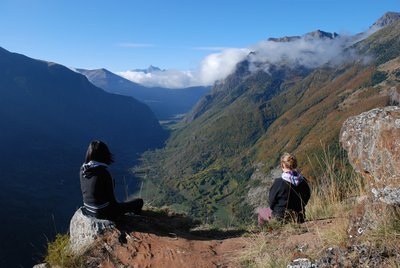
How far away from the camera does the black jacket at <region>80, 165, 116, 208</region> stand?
9664 mm

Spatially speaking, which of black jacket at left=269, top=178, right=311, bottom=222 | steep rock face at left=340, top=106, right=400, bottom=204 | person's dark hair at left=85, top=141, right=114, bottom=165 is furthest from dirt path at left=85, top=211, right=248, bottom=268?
steep rock face at left=340, top=106, right=400, bottom=204

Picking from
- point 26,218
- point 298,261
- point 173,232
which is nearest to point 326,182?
point 173,232

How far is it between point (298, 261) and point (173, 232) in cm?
550

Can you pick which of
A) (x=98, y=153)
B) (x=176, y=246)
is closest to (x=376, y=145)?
(x=176, y=246)

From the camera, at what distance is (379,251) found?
4.71 metres

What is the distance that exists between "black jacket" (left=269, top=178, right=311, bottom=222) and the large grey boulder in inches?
166

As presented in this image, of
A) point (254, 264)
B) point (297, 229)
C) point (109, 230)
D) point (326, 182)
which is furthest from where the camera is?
point (326, 182)

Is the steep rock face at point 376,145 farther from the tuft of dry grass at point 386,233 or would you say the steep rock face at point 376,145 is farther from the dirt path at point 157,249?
the dirt path at point 157,249

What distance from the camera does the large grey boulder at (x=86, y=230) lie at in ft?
29.3

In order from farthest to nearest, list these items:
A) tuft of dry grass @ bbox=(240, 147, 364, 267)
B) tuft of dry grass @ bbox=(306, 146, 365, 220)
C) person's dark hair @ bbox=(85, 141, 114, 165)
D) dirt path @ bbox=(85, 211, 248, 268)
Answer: person's dark hair @ bbox=(85, 141, 114, 165), tuft of dry grass @ bbox=(306, 146, 365, 220), dirt path @ bbox=(85, 211, 248, 268), tuft of dry grass @ bbox=(240, 147, 364, 267)

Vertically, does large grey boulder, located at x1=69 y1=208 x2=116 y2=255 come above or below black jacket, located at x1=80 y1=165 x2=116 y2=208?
below

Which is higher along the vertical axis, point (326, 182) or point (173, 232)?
point (326, 182)

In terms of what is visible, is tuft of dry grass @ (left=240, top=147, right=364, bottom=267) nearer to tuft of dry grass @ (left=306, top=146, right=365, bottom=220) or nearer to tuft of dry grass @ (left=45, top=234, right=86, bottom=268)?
tuft of dry grass @ (left=306, top=146, right=365, bottom=220)

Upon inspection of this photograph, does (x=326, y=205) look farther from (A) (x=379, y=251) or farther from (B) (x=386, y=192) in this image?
(A) (x=379, y=251)
